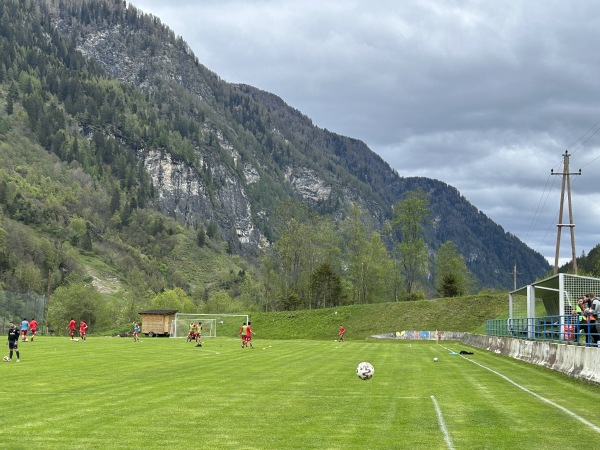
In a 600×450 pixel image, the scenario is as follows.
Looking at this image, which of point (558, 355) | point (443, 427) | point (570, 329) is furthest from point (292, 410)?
point (570, 329)

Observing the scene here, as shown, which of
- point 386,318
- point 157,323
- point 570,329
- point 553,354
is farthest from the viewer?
point 386,318

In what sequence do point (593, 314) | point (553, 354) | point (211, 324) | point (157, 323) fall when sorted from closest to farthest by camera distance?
point (593, 314) → point (553, 354) → point (157, 323) → point (211, 324)

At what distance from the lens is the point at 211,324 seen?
96938 mm

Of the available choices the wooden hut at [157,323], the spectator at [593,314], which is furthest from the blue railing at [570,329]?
the wooden hut at [157,323]

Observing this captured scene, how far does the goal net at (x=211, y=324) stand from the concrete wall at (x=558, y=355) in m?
56.4

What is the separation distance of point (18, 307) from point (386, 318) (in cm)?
5067

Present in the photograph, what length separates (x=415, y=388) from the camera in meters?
21.3

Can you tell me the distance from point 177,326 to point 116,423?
8521 centimetres

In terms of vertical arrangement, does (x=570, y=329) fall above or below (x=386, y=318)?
above

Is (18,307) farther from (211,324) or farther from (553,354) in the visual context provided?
(553,354)

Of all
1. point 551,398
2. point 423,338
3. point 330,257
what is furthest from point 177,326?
point 551,398

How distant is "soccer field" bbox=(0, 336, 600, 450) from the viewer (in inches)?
476

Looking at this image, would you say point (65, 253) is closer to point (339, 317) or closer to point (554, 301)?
point (339, 317)

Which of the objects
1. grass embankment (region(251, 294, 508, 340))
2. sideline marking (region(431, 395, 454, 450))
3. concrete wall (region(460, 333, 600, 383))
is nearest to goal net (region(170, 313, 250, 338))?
grass embankment (region(251, 294, 508, 340))
